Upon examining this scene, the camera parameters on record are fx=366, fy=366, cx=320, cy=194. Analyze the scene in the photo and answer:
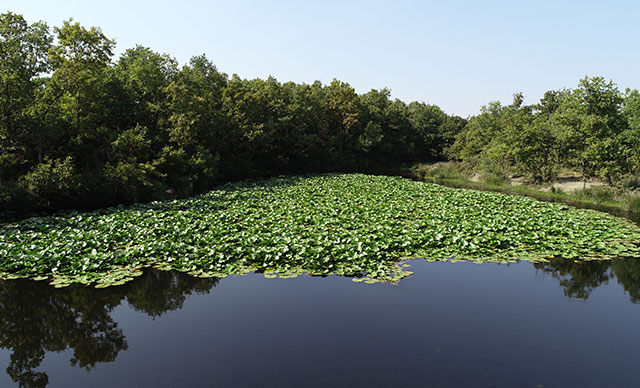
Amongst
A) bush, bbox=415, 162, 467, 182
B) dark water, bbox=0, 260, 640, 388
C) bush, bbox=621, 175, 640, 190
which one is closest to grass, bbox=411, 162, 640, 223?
bush, bbox=621, 175, 640, 190

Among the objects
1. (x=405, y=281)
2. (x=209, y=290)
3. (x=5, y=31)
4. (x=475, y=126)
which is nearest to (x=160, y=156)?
(x=5, y=31)

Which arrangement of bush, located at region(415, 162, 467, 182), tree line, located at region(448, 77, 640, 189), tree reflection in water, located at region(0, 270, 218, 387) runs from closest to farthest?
tree reflection in water, located at region(0, 270, 218, 387) < tree line, located at region(448, 77, 640, 189) < bush, located at region(415, 162, 467, 182)

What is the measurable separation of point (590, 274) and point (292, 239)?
848 cm

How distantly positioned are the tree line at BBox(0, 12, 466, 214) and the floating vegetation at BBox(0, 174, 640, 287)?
258 cm

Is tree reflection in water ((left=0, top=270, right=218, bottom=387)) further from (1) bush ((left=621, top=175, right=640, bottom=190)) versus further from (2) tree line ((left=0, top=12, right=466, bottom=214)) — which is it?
(1) bush ((left=621, top=175, right=640, bottom=190))

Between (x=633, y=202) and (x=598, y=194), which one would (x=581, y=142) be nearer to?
(x=598, y=194)

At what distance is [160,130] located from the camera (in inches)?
969

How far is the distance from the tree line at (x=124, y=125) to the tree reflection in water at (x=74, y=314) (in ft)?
30.4

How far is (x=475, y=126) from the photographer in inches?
1908

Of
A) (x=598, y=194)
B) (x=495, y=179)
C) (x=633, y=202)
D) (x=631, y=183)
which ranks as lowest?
(x=633, y=202)

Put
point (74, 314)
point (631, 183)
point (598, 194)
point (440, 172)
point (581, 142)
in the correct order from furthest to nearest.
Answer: point (440, 172), point (581, 142), point (631, 183), point (598, 194), point (74, 314)

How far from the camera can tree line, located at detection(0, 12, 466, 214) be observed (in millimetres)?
16688

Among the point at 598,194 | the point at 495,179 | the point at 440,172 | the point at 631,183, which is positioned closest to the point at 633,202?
the point at 598,194

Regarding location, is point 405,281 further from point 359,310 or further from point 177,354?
point 177,354
